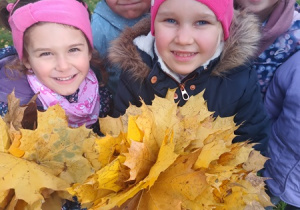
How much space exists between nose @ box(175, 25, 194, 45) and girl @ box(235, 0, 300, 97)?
52 cm

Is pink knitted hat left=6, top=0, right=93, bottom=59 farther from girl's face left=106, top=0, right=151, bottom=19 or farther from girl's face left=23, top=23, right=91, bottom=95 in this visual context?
girl's face left=106, top=0, right=151, bottom=19

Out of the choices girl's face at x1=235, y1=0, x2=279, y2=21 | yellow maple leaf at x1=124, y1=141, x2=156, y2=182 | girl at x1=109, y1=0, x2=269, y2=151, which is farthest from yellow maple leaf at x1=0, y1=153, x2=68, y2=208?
girl's face at x1=235, y1=0, x2=279, y2=21

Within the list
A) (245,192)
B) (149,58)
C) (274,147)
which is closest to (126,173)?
(245,192)

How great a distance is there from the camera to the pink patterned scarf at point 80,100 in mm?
1675

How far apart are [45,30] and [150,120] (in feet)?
3.01

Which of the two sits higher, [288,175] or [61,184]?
[61,184]

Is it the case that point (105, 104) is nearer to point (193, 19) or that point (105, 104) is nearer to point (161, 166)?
point (193, 19)

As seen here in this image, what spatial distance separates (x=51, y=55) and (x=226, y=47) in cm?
84

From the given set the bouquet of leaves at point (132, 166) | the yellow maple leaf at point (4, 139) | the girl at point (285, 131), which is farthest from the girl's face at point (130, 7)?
the yellow maple leaf at point (4, 139)

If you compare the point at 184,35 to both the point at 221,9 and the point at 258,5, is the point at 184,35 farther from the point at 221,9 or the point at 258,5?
the point at 258,5

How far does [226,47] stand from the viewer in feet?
5.12

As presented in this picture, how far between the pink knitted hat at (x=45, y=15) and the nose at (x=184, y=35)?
53cm

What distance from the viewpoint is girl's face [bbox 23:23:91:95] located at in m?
1.54

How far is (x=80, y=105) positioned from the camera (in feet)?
5.81
